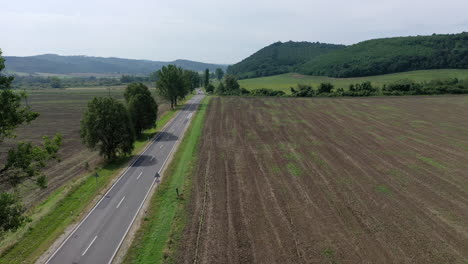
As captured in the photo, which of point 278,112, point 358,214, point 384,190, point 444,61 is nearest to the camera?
point 358,214

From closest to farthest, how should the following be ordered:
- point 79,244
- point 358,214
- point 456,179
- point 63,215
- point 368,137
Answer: point 79,244
point 358,214
point 63,215
point 456,179
point 368,137

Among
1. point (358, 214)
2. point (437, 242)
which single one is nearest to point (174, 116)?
point (358, 214)

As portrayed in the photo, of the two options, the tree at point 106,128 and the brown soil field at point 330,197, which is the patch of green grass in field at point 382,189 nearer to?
the brown soil field at point 330,197

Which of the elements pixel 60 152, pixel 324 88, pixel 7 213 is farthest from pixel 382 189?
pixel 324 88

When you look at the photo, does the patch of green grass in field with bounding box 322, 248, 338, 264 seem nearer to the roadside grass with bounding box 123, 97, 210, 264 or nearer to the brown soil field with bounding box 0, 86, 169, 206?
the roadside grass with bounding box 123, 97, 210, 264

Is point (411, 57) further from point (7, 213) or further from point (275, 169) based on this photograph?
point (7, 213)

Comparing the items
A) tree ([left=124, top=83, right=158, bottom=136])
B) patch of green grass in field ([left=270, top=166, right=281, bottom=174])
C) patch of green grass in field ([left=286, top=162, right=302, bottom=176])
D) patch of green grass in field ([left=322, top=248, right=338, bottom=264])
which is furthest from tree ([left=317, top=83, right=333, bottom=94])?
patch of green grass in field ([left=322, top=248, right=338, bottom=264])

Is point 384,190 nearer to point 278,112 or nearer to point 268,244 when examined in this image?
point 268,244
